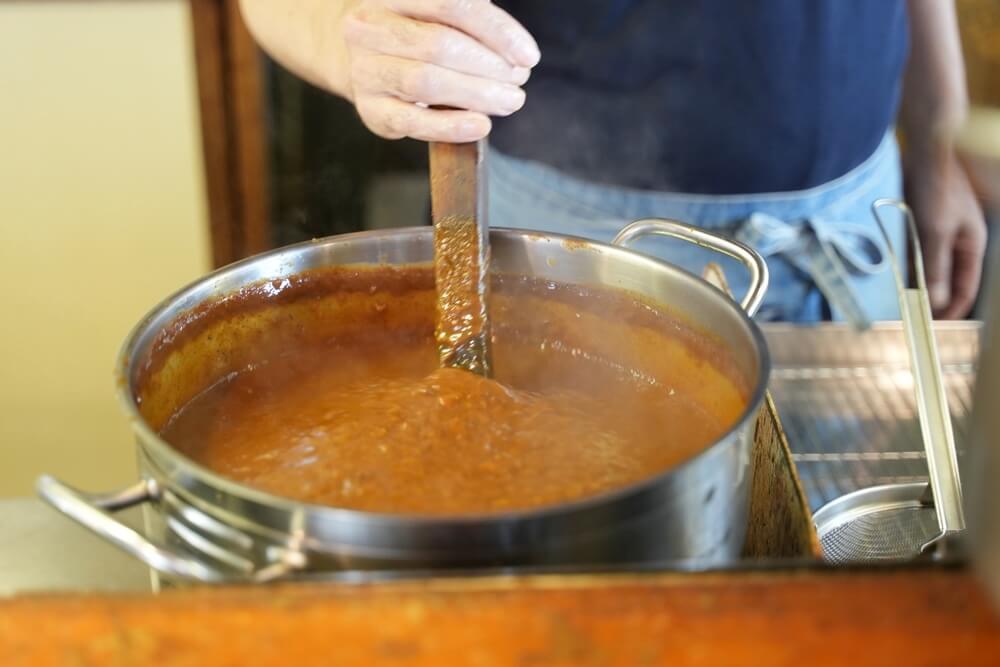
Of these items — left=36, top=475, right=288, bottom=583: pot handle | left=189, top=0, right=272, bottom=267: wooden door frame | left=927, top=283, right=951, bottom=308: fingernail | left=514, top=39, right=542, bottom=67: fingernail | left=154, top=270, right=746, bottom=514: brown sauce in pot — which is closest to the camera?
left=36, top=475, right=288, bottom=583: pot handle

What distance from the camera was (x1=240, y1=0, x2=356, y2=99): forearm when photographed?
1.08 meters

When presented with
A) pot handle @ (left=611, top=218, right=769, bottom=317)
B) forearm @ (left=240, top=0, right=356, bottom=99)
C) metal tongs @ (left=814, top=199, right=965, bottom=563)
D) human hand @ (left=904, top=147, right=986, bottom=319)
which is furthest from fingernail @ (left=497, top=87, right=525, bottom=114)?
human hand @ (left=904, top=147, right=986, bottom=319)

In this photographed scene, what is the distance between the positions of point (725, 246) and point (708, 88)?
1.61 ft

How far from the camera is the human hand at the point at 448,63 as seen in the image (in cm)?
81

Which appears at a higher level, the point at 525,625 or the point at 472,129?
the point at 472,129

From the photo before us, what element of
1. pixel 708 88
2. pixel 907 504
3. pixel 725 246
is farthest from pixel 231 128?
pixel 907 504

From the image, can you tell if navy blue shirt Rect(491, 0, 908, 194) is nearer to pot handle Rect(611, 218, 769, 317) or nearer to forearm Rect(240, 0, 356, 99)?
forearm Rect(240, 0, 356, 99)

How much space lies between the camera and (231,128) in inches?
84.6

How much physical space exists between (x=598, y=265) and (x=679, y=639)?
1.66 feet

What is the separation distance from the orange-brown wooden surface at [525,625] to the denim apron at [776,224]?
2.74 ft

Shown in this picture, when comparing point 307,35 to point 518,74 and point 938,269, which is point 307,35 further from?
point 938,269

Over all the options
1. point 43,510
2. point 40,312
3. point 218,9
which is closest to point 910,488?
point 43,510

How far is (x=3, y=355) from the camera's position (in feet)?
7.74

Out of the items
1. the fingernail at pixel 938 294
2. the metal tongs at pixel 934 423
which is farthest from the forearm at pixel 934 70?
the metal tongs at pixel 934 423
